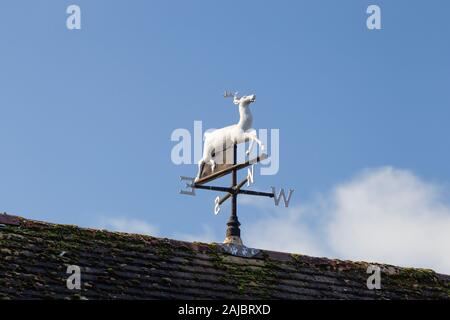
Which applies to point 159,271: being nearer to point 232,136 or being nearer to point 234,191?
point 234,191

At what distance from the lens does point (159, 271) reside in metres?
10.1

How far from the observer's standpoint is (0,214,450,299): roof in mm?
9469

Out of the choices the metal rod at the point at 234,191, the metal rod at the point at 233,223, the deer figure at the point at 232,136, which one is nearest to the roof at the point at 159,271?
the metal rod at the point at 233,223

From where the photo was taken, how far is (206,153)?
12180 mm

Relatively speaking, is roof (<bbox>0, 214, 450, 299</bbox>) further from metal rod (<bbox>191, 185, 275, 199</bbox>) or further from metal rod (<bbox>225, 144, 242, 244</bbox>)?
metal rod (<bbox>191, 185, 275, 199</bbox>)

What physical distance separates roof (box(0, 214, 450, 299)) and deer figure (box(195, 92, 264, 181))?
157 centimetres

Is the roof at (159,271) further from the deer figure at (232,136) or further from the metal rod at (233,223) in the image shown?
the deer figure at (232,136)

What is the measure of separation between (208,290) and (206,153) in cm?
253

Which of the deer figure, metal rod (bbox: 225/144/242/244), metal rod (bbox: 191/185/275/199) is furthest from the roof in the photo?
the deer figure

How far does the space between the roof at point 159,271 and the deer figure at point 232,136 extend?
1.57 metres

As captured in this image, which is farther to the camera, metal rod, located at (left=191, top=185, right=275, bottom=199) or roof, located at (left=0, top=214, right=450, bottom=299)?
metal rod, located at (left=191, top=185, right=275, bottom=199)
